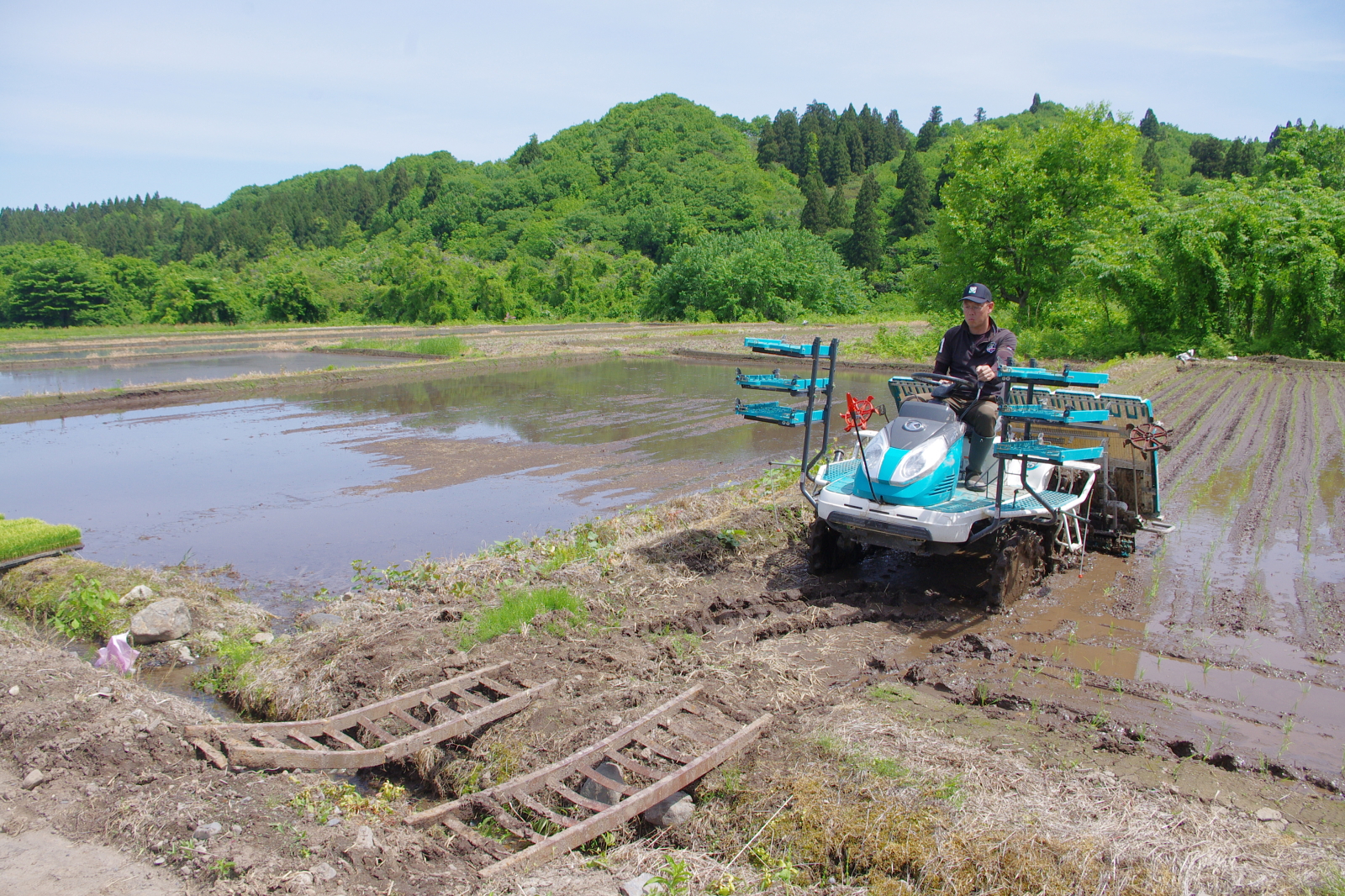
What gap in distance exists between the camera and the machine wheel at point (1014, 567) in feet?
21.4

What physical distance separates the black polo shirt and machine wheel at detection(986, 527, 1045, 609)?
1185mm

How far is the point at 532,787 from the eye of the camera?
398 cm

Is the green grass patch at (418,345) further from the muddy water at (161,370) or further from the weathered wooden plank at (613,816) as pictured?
the weathered wooden plank at (613,816)

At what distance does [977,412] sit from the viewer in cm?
662

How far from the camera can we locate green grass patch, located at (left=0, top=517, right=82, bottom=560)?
8305 millimetres

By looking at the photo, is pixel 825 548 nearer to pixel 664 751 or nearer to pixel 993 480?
pixel 993 480

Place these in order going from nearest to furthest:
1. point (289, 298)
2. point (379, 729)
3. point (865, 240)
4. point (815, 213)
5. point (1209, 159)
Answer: point (379, 729) → point (289, 298) → point (865, 240) → point (815, 213) → point (1209, 159)

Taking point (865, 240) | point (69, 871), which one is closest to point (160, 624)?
point (69, 871)

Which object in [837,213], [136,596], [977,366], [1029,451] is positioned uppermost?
[837,213]

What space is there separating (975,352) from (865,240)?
235 ft

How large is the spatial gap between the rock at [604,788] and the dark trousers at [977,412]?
4.03 metres

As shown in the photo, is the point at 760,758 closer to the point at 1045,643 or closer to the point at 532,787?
the point at 532,787

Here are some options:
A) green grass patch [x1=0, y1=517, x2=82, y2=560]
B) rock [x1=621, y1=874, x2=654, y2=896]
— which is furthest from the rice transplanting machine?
green grass patch [x1=0, y1=517, x2=82, y2=560]

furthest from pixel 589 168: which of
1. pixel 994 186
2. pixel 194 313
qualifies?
pixel 994 186
